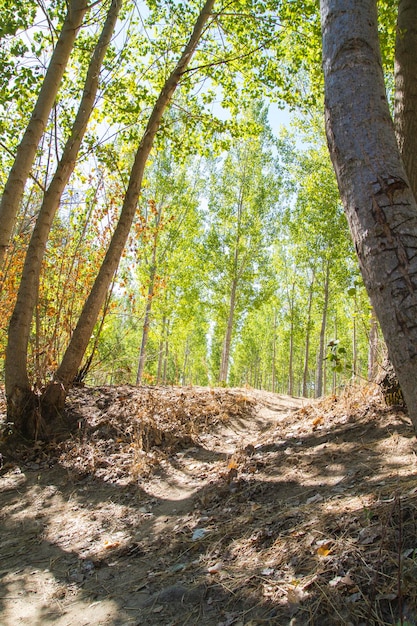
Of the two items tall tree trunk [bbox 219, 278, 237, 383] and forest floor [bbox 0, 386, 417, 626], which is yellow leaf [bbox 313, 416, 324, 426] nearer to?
Answer: forest floor [bbox 0, 386, 417, 626]

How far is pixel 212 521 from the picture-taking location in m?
2.85

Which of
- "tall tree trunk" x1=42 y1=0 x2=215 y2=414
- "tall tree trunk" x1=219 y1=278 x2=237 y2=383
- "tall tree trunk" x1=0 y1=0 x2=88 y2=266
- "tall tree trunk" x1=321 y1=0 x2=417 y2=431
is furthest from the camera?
"tall tree trunk" x1=219 y1=278 x2=237 y2=383

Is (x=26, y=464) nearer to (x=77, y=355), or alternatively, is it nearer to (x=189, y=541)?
(x=77, y=355)

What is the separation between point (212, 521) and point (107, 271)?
3.64 m

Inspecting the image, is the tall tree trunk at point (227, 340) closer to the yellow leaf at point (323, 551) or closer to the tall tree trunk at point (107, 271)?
the tall tree trunk at point (107, 271)

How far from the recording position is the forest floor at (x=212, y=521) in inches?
70.8

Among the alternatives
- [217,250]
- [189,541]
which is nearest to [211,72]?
[189,541]

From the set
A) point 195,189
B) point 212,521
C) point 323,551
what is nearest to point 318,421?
point 212,521

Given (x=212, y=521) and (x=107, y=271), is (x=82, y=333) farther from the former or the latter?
(x=212, y=521)

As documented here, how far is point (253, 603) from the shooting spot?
73.0 inches

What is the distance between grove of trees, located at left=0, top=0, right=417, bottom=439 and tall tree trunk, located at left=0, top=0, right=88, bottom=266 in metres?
0.02

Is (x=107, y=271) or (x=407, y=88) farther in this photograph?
(x=107, y=271)

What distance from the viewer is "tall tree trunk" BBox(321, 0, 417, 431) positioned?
1316 millimetres

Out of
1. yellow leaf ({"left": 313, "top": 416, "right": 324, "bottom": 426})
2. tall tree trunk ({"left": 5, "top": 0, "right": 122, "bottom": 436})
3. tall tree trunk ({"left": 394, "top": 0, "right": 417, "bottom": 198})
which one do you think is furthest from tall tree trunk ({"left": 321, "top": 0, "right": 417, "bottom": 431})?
tall tree trunk ({"left": 5, "top": 0, "right": 122, "bottom": 436})
